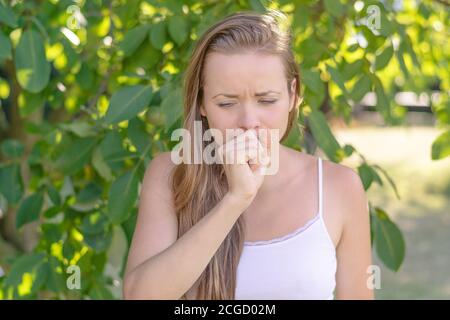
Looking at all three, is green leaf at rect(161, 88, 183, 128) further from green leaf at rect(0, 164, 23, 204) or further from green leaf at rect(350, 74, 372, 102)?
green leaf at rect(0, 164, 23, 204)

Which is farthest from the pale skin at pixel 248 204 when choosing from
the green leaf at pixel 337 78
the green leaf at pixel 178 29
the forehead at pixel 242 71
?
the green leaf at pixel 178 29

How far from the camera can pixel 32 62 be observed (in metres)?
2.42

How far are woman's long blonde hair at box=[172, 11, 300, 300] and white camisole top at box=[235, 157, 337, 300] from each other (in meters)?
0.03

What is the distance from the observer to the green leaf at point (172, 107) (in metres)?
2.17

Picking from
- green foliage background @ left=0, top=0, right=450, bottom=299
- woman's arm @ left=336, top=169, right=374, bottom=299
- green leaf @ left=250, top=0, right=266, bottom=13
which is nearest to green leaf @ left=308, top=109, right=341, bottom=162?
green foliage background @ left=0, top=0, right=450, bottom=299

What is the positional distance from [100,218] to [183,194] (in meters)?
0.80

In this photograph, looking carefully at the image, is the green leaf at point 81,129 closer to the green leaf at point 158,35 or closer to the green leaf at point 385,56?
the green leaf at point 158,35

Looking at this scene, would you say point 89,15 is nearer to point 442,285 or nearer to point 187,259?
point 187,259

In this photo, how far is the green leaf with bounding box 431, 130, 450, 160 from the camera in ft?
8.19

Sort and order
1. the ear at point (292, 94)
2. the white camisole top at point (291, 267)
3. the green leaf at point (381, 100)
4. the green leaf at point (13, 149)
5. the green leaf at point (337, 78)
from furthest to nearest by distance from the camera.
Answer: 1. the green leaf at point (13, 149)
2. the green leaf at point (381, 100)
3. the green leaf at point (337, 78)
4. the ear at point (292, 94)
5. the white camisole top at point (291, 267)

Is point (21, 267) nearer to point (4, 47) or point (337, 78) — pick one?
point (4, 47)

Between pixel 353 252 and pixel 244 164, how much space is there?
388mm

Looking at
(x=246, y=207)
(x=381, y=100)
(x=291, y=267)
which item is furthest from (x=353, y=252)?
(x=381, y=100)

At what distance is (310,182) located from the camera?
6.42 ft
